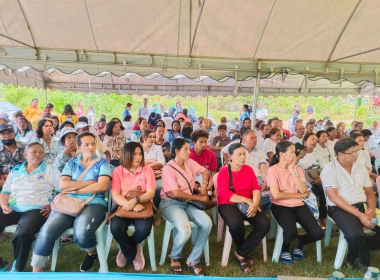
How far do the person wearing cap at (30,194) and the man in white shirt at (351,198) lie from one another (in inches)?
115

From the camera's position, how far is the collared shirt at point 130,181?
8.56 feet

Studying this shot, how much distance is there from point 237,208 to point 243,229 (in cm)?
23

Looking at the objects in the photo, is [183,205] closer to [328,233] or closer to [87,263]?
[87,263]

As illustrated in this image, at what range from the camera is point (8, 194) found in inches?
103

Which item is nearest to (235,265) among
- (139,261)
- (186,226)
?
(186,226)

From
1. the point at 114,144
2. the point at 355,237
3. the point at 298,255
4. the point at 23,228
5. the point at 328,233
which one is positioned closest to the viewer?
the point at 23,228

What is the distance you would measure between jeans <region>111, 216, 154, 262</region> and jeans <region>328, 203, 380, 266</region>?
1917 millimetres

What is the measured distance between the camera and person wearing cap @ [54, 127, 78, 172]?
3030 millimetres

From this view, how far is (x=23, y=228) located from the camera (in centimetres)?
229

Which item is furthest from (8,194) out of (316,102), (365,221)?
(316,102)

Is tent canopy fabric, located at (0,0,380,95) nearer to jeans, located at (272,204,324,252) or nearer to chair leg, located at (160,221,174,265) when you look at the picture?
jeans, located at (272,204,324,252)

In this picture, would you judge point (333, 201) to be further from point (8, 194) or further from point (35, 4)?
point (35, 4)

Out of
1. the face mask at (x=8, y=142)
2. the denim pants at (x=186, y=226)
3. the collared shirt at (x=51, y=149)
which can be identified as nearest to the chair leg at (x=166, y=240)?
the denim pants at (x=186, y=226)

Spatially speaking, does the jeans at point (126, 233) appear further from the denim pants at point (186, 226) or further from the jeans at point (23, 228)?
the jeans at point (23, 228)
